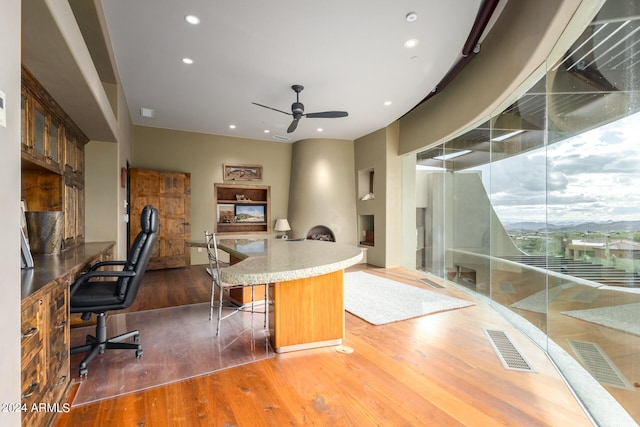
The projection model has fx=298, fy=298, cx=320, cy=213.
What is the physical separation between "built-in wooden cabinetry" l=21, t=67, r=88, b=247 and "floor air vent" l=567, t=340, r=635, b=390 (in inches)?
161

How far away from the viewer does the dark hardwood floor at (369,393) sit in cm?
172

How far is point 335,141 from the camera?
725cm

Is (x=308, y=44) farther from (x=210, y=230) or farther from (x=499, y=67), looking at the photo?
(x=210, y=230)

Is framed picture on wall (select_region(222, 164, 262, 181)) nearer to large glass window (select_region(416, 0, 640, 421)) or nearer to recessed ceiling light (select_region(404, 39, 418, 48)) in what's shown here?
recessed ceiling light (select_region(404, 39, 418, 48))

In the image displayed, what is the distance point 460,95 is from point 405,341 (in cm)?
347

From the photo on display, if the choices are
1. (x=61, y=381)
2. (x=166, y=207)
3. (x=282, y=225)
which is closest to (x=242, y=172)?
(x=282, y=225)

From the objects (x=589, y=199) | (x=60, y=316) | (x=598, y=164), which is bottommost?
(x=60, y=316)

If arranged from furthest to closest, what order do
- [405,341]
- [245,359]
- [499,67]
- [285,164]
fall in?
[285,164] → [499,67] → [405,341] → [245,359]

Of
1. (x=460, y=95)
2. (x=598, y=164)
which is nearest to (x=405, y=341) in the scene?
(x=598, y=164)

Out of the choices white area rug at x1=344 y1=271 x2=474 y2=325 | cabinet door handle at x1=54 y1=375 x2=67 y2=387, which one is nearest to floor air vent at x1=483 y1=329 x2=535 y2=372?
white area rug at x1=344 y1=271 x2=474 y2=325

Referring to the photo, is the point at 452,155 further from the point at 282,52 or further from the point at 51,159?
the point at 51,159

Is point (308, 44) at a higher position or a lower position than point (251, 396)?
higher

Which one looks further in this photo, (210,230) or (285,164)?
(285,164)

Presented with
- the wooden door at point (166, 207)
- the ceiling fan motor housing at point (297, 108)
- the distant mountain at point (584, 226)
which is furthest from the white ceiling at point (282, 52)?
the distant mountain at point (584, 226)
